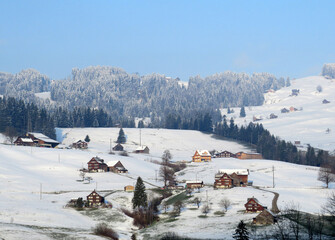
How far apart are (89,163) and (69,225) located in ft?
181

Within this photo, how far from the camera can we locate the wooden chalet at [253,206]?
88875mm

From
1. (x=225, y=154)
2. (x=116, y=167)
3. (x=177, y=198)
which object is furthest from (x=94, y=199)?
(x=225, y=154)

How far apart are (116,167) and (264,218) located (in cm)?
6763

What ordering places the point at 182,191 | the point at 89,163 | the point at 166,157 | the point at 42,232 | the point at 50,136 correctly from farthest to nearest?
the point at 50,136 → the point at 166,157 → the point at 89,163 → the point at 182,191 → the point at 42,232

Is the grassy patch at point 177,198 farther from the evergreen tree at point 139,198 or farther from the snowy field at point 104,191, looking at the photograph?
the evergreen tree at point 139,198

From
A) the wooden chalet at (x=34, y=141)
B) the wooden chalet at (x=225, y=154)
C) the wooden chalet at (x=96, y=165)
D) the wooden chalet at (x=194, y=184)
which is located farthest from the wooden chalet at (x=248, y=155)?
the wooden chalet at (x=194, y=184)

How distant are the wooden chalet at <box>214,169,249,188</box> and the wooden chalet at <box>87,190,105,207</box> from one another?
92.1ft

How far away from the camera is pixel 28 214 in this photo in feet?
290

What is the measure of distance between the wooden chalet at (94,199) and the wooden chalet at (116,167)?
123ft

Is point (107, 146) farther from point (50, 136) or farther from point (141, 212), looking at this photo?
point (141, 212)

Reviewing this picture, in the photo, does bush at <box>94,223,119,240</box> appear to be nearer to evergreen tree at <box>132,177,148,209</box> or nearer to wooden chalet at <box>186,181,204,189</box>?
evergreen tree at <box>132,177,148,209</box>

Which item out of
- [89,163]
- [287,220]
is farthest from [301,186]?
[89,163]

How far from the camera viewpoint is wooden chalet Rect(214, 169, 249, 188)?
11794 centimetres

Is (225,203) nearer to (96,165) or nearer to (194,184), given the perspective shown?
(194,184)
